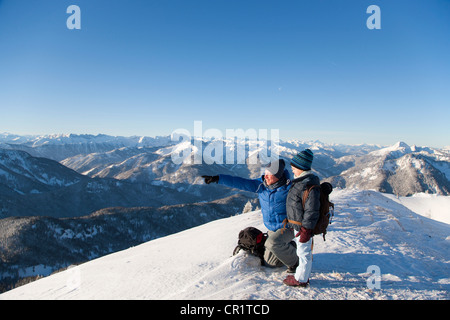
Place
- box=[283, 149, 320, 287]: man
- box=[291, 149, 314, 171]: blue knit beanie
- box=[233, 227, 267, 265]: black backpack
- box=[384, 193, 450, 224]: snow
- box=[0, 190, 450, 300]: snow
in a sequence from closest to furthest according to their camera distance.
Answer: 1. box=[283, 149, 320, 287]: man
2. box=[0, 190, 450, 300]: snow
3. box=[291, 149, 314, 171]: blue knit beanie
4. box=[233, 227, 267, 265]: black backpack
5. box=[384, 193, 450, 224]: snow

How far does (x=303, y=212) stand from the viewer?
494 centimetres

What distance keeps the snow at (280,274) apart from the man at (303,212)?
364 millimetres

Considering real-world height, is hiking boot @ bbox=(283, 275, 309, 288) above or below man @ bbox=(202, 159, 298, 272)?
below

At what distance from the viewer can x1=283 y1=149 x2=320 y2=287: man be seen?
466 centimetres

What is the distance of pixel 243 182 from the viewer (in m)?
6.57

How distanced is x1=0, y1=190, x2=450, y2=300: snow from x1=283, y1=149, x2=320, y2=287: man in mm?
364

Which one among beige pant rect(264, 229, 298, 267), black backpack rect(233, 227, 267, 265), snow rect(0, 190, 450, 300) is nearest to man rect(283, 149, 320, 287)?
snow rect(0, 190, 450, 300)

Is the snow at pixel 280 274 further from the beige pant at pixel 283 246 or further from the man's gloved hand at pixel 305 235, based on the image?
the man's gloved hand at pixel 305 235

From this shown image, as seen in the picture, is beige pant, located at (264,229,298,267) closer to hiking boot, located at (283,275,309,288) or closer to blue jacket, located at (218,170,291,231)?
blue jacket, located at (218,170,291,231)

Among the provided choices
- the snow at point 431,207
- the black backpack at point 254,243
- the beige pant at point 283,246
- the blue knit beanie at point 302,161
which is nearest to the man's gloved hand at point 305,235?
the beige pant at point 283,246

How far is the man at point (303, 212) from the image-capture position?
4656mm
